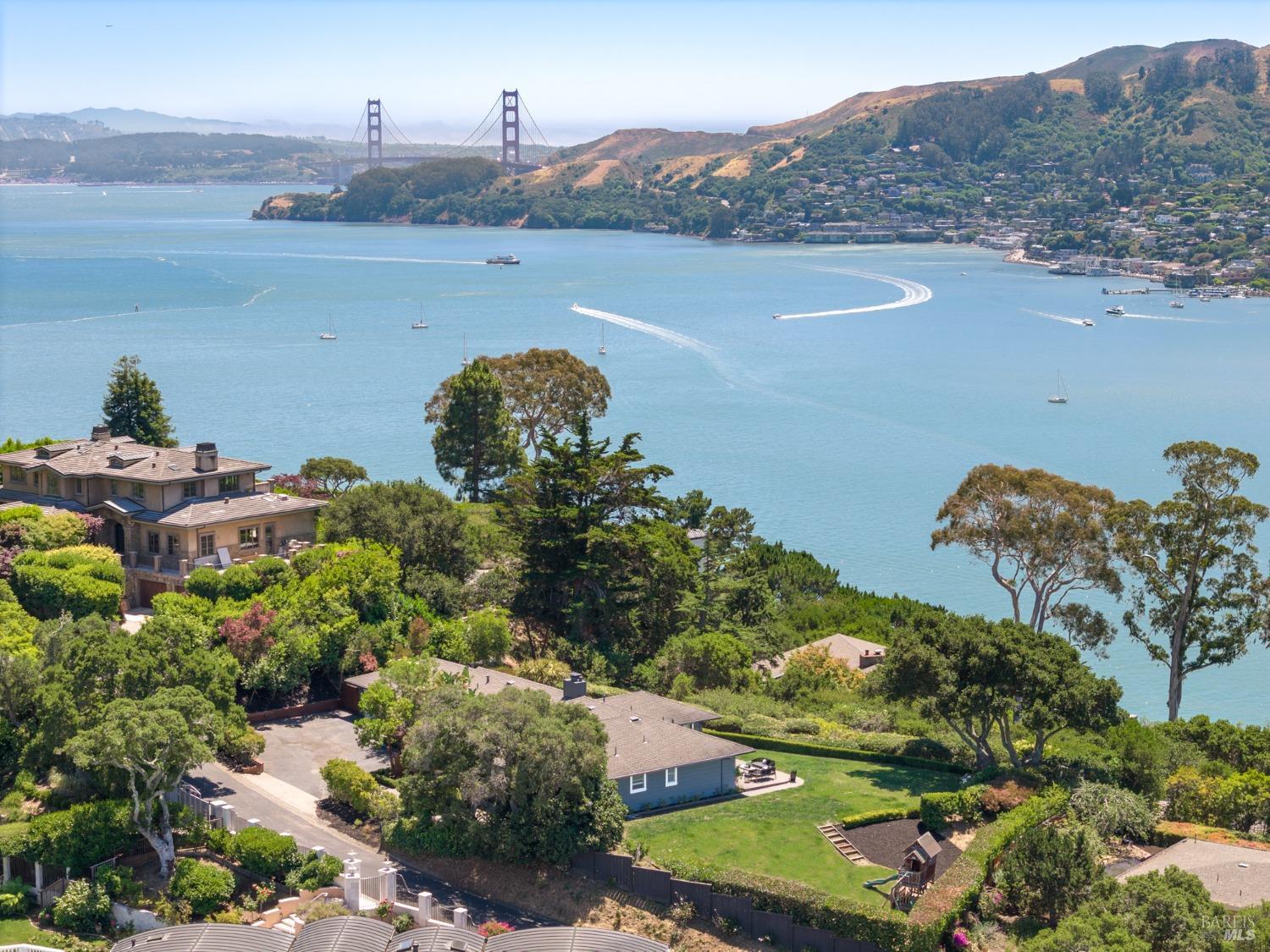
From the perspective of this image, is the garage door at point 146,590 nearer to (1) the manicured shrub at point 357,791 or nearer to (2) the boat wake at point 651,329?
(1) the manicured shrub at point 357,791

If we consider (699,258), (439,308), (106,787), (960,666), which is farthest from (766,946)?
(699,258)

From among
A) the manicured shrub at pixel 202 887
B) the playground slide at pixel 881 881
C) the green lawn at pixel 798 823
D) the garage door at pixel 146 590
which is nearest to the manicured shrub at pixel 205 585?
the garage door at pixel 146 590

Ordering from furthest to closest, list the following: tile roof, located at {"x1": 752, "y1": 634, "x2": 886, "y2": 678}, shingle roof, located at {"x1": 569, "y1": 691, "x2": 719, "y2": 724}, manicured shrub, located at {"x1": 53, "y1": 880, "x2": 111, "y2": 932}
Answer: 1. tile roof, located at {"x1": 752, "y1": 634, "x2": 886, "y2": 678}
2. shingle roof, located at {"x1": 569, "y1": 691, "x2": 719, "y2": 724}
3. manicured shrub, located at {"x1": 53, "y1": 880, "x2": 111, "y2": 932}

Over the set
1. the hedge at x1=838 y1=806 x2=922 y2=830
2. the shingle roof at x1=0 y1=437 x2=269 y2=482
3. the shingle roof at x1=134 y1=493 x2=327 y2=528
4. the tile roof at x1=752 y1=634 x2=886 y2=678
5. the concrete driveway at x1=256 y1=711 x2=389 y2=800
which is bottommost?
the tile roof at x1=752 y1=634 x2=886 y2=678

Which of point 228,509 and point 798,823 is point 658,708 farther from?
point 228,509

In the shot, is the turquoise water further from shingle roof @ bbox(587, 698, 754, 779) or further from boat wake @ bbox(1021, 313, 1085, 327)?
shingle roof @ bbox(587, 698, 754, 779)

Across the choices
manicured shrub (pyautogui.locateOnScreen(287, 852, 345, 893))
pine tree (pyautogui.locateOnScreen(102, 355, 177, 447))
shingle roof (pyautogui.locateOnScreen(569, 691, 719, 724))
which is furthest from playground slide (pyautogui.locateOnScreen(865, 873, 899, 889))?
pine tree (pyautogui.locateOnScreen(102, 355, 177, 447))
